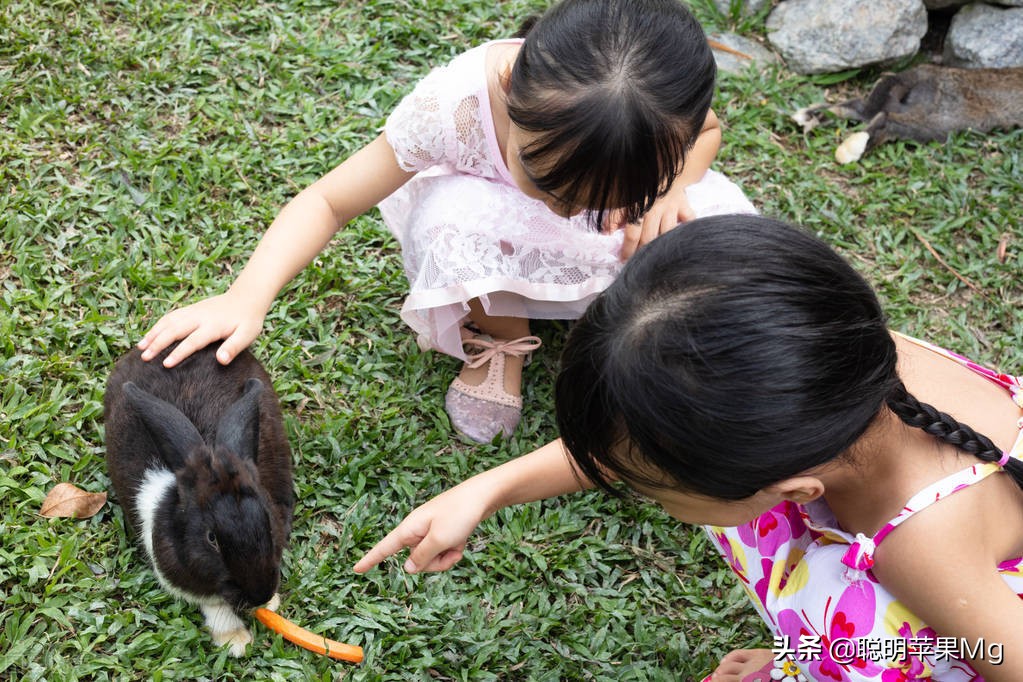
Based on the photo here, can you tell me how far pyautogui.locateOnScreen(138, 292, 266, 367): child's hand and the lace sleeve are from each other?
0.67 m

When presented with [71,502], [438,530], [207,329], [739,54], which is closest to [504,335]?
[207,329]

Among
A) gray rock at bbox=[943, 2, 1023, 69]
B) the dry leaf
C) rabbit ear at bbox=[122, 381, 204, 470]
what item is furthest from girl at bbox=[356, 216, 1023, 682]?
gray rock at bbox=[943, 2, 1023, 69]

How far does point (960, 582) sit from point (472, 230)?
179 cm

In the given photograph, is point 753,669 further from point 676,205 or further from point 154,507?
point 154,507

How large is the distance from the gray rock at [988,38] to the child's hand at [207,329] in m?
3.72

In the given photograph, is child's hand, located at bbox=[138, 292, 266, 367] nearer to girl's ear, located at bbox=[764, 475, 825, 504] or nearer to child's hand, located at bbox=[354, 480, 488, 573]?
child's hand, located at bbox=[354, 480, 488, 573]

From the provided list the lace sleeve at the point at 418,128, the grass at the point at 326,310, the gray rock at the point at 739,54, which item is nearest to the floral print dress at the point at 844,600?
the grass at the point at 326,310

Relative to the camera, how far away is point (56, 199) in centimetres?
371

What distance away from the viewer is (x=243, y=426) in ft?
8.80

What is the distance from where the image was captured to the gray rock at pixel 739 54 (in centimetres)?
476

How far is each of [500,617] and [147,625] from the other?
1007 millimetres

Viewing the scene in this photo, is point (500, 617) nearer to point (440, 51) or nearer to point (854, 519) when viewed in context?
point (854, 519)

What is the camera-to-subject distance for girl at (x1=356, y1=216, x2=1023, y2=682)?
6.07 ft

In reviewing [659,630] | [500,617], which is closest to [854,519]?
[659,630]
